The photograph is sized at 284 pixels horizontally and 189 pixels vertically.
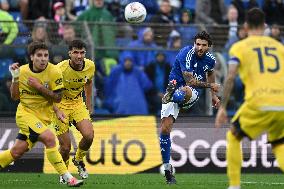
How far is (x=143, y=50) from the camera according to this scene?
62.6 ft

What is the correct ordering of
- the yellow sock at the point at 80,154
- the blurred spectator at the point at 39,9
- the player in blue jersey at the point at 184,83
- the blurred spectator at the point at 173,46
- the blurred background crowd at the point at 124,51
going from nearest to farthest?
the player in blue jersey at the point at 184,83 → the yellow sock at the point at 80,154 → the blurred background crowd at the point at 124,51 → the blurred spectator at the point at 173,46 → the blurred spectator at the point at 39,9

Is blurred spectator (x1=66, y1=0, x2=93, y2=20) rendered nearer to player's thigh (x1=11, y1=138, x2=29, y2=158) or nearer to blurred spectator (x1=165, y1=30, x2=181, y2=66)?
blurred spectator (x1=165, y1=30, x2=181, y2=66)

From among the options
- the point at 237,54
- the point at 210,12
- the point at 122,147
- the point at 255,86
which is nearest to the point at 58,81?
the point at 237,54

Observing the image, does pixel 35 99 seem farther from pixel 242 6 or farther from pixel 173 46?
pixel 242 6

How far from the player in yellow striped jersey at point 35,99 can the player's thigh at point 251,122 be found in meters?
3.11

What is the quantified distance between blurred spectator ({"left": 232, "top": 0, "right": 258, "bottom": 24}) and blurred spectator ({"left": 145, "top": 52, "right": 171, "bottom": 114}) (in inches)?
139

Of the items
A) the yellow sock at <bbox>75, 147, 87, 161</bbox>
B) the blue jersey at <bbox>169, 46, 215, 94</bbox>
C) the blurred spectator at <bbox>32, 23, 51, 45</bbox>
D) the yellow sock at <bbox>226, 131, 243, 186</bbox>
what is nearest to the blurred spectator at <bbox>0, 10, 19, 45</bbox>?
the blurred spectator at <bbox>32, 23, 51, 45</bbox>

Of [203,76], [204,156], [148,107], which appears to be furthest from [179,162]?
[203,76]

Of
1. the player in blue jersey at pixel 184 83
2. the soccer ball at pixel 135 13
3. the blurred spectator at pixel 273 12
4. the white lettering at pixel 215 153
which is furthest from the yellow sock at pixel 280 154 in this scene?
the blurred spectator at pixel 273 12

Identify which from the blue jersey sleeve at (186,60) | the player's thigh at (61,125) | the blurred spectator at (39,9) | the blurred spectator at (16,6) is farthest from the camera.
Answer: the blurred spectator at (39,9)

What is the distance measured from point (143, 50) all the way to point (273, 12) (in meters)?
4.92

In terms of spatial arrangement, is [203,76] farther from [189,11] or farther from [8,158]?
[189,11]

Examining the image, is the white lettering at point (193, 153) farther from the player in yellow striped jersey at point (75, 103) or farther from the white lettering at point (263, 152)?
the player in yellow striped jersey at point (75, 103)

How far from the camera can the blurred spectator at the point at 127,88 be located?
19078mm
